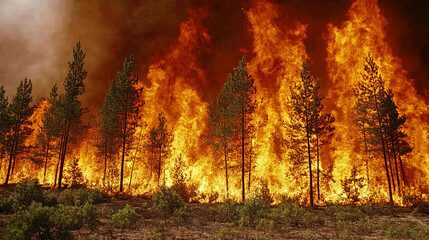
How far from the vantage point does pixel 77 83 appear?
99.5 feet

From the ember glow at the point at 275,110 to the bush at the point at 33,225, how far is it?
19.1 m

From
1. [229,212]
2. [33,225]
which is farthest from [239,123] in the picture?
[33,225]

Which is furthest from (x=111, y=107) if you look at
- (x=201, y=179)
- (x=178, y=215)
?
(x=178, y=215)

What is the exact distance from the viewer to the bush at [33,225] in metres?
6.00

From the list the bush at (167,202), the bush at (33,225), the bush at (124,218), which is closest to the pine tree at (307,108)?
the bush at (167,202)

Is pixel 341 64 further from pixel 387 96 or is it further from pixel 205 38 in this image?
pixel 205 38

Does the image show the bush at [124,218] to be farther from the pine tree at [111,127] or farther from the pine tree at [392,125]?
the pine tree at [392,125]

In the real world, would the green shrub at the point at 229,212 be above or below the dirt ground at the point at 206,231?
above

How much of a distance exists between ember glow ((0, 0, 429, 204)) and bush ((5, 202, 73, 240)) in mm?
19101

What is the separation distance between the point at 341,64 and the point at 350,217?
30.4 metres

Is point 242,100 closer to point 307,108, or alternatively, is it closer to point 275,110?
point 307,108

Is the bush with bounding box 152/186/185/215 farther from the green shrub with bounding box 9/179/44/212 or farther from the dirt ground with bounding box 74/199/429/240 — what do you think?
the green shrub with bounding box 9/179/44/212

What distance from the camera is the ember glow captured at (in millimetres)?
30258

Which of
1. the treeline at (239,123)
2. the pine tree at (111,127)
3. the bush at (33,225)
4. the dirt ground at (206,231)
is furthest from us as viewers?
the pine tree at (111,127)
